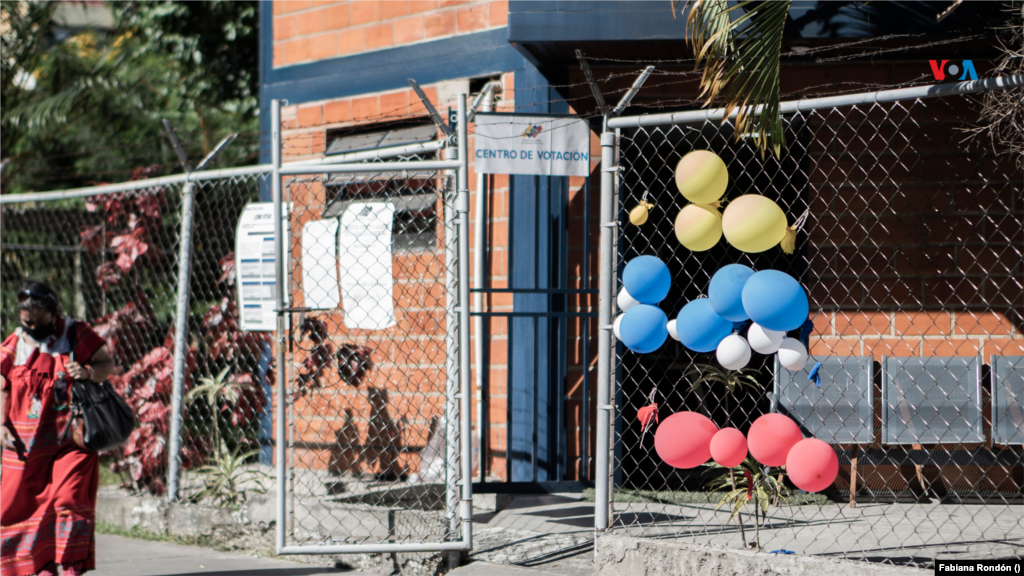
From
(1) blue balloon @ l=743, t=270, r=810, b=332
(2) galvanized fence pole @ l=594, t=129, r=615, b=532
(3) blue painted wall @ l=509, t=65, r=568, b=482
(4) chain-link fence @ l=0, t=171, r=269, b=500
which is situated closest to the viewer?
(1) blue balloon @ l=743, t=270, r=810, b=332

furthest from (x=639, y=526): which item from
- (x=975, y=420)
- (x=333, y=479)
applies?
(x=333, y=479)

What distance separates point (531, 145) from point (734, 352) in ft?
6.17

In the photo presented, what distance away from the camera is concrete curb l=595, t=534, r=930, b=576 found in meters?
3.43

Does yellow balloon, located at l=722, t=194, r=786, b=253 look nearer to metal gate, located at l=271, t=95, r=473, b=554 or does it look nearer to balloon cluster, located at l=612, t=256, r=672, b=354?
balloon cluster, located at l=612, t=256, r=672, b=354

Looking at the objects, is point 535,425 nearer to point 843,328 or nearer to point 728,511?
point 728,511

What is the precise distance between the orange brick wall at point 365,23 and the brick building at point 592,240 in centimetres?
3

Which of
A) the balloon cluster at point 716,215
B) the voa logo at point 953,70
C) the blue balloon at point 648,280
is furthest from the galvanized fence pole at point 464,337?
the voa logo at point 953,70

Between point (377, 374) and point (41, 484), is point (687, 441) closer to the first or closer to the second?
point (377, 374)

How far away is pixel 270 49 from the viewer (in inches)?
279

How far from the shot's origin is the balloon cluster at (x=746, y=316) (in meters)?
3.28

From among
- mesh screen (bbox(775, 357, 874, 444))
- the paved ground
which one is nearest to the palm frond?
mesh screen (bbox(775, 357, 874, 444))

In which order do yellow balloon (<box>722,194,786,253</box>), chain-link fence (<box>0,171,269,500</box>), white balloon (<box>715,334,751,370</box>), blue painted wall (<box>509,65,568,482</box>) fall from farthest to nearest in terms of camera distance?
chain-link fence (<box>0,171,269,500</box>) → blue painted wall (<box>509,65,568,482</box>) → white balloon (<box>715,334,751,370</box>) → yellow balloon (<box>722,194,786,253</box>)

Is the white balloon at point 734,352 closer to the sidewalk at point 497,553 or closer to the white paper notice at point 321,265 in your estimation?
the sidewalk at point 497,553

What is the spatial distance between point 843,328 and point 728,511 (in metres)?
1.48
